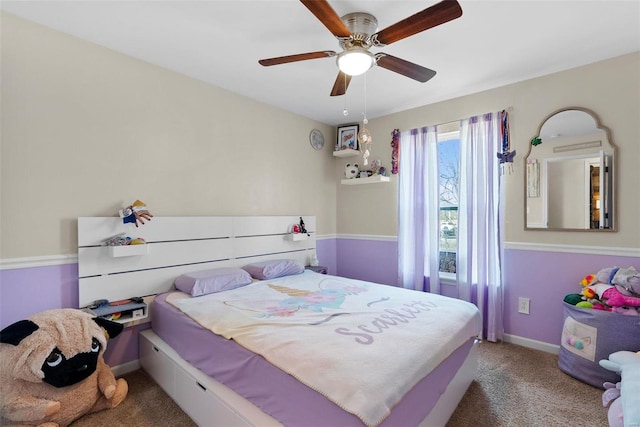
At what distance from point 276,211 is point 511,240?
2.57 m

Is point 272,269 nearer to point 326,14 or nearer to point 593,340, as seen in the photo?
point 326,14

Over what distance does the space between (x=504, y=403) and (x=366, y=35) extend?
2656 millimetres

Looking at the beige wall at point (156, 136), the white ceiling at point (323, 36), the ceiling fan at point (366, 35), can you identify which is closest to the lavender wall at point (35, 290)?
the beige wall at point (156, 136)

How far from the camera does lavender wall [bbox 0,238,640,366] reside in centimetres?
202

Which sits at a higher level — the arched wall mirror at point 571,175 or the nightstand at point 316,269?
the arched wall mirror at point 571,175

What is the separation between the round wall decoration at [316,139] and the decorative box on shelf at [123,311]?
108 inches

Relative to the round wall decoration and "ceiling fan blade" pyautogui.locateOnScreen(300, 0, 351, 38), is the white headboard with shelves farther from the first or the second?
"ceiling fan blade" pyautogui.locateOnScreen(300, 0, 351, 38)

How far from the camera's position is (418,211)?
3.60m

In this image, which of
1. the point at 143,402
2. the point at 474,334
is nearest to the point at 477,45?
the point at 474,334

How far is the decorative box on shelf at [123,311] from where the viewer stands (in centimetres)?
219

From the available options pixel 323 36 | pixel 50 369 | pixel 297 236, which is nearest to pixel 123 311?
pixel 50 369

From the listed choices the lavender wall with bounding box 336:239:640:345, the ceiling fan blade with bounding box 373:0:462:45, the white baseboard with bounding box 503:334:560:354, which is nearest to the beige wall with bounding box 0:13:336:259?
the ceiling fan blade with bounding box 373:0:462:45

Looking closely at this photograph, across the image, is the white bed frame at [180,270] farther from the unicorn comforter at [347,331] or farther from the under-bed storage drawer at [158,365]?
the unicorn comforter at [347,331]

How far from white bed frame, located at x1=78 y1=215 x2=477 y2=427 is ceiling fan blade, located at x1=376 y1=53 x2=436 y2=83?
2031 millimetres
